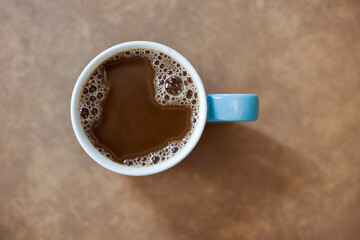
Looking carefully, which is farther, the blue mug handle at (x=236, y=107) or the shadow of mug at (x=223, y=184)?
the shadow of mug at (x=223, y=184)

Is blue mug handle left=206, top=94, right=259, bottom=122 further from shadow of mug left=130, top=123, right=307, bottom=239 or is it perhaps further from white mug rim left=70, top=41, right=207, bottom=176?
shadow of mug left=130, top=123, right=307, bottom=239

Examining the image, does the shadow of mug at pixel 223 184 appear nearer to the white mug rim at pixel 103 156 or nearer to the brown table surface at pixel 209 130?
the brown table surface at pixel 209 130

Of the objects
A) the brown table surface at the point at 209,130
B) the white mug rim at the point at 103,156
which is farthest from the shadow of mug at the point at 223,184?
the white mug rim at the point at 103,156

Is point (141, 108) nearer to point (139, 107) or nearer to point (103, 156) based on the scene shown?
point (139, 107)

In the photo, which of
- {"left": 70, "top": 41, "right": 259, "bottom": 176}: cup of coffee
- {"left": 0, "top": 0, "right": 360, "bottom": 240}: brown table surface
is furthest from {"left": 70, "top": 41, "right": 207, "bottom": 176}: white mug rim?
{"left": 0, "top": 0, "right": 360, "bottom": 240}: brown table surface

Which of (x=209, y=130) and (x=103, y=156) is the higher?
(x=209, y=130)

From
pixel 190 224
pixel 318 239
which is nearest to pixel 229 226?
pixel 190 224

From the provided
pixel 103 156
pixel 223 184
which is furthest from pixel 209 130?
pixel 103 156
